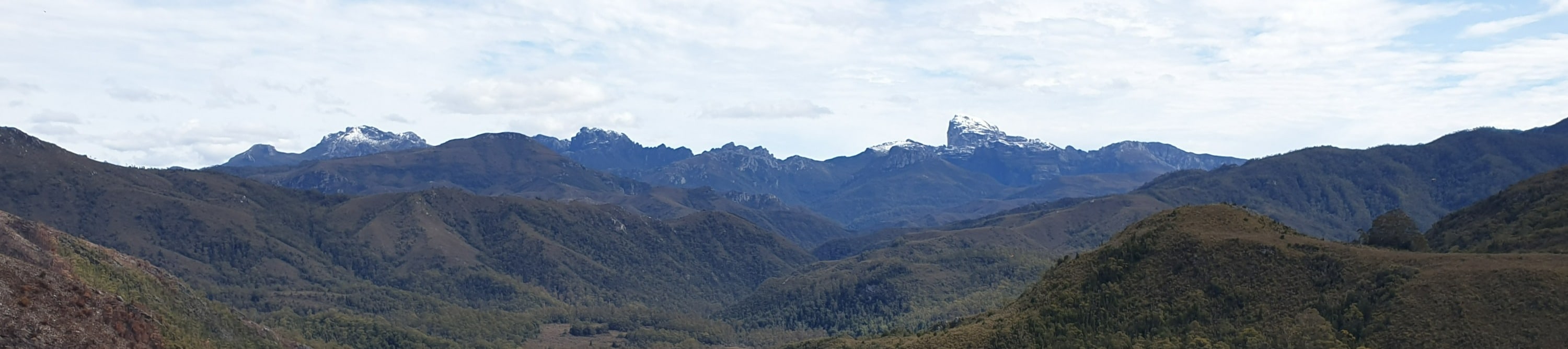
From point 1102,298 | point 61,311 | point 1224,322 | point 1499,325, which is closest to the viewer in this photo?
point 1499,325

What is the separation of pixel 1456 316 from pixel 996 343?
214 ft

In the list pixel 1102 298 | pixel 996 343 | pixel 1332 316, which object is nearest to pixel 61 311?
pixel 996 343

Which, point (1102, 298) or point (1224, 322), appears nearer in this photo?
point (1224, 322)

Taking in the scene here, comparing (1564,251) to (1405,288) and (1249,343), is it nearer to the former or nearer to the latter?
(1405,288)

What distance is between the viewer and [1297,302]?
176 m

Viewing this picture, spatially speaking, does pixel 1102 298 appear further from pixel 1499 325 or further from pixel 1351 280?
pixel 1499 325

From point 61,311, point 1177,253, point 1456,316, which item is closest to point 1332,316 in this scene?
point 1456,316

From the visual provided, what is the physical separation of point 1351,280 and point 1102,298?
37.9m

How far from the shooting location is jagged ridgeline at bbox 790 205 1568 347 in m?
156

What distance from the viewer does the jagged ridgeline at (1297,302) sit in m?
156

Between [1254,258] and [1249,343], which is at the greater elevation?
[1254,258]

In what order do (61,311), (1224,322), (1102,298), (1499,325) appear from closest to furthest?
(1499,325) → (61,311) → (1224,322) → (1102,298)

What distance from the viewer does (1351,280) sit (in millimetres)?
175000

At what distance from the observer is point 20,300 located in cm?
15925
